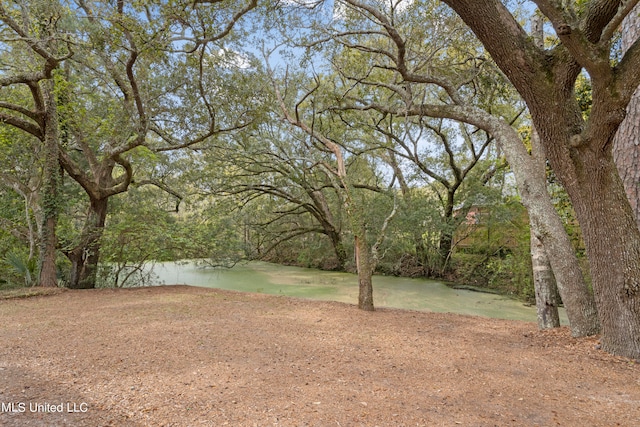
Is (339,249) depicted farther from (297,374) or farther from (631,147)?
(297,374)

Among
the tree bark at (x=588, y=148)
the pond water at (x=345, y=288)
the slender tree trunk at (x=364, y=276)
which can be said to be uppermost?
the tree bark at (x=588, y=148)

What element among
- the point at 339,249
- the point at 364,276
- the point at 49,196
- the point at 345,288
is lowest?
the point at 345,288

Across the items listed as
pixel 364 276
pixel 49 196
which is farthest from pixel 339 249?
pixel 49 196

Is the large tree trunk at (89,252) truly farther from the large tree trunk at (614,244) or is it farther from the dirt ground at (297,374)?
the large tree trunk at (614,244)

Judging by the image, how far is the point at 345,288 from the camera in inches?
299

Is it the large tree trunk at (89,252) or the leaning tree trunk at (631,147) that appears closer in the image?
the leaning tree trunk at (631,147)

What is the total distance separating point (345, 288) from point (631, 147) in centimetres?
557

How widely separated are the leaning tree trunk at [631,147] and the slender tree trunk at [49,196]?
7.31 meters

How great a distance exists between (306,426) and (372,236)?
7500mm

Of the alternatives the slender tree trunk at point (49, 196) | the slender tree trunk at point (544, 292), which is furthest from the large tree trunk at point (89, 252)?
the slender tree trunk at point (544, 292)

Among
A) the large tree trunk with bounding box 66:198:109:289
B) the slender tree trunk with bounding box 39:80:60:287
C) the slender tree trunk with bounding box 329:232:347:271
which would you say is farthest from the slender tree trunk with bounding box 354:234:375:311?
the slender tree trunk with bounding box 329:232:347:271

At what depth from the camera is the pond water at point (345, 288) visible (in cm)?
598

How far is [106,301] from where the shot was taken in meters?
4.71

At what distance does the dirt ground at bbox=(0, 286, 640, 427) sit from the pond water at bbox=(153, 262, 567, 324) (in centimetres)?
235
